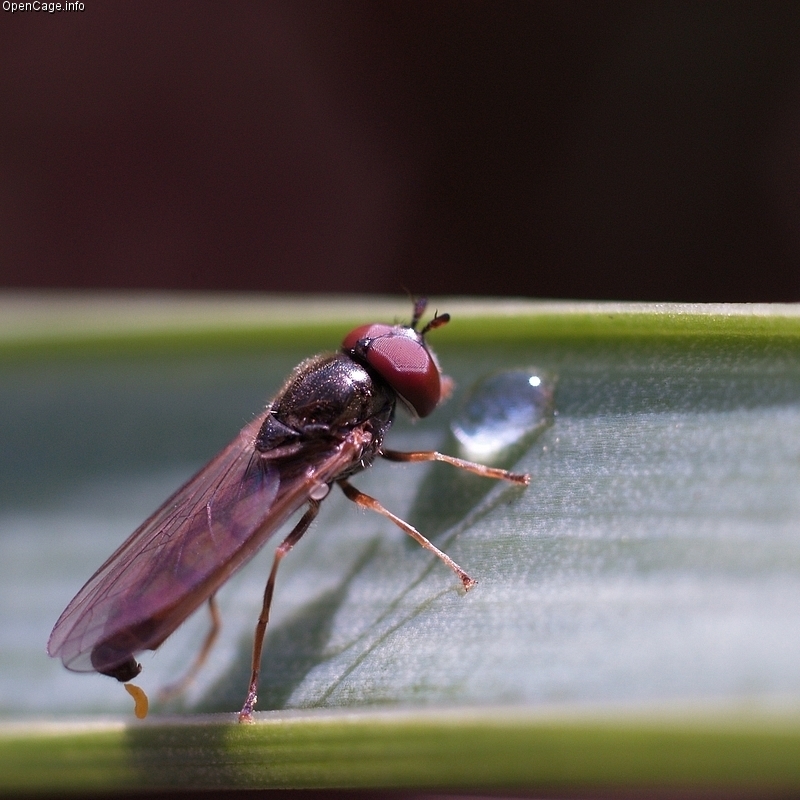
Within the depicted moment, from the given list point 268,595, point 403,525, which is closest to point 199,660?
point 268,595

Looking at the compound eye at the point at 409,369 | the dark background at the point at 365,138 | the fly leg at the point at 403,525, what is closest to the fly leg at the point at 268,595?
the fly leg at the point at 403,525

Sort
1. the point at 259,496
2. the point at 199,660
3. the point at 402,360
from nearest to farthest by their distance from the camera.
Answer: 1. the point at 259,496
2. the point at 199,660
3. the point at 402,360

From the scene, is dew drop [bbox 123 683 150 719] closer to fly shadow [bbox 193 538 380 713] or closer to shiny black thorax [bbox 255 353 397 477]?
fly shadow [bbox 193 538 380 713]

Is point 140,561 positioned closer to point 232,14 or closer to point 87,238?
point 87,238

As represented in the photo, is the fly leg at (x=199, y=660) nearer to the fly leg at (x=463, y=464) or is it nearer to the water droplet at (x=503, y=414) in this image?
the fly leg at (x=463, y=464)

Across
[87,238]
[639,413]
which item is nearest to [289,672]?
[639,413]

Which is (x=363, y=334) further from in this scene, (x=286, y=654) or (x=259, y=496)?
(x=286, y=654)
